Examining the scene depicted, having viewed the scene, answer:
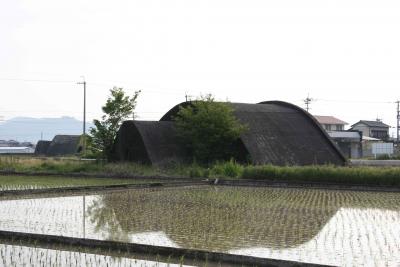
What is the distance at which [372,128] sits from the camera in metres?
69.2

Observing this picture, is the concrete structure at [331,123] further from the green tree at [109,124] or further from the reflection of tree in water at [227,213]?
the reflection of tree in water at [227,213]

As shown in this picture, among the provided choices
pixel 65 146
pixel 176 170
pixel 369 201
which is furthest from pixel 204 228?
pixel 65 146

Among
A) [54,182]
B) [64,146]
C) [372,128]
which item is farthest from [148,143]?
[372,128]

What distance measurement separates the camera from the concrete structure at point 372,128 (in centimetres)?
6875

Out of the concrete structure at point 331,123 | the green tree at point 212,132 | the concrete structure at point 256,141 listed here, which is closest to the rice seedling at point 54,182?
the concrete structure at point 256,141

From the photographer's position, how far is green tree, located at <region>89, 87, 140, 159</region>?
2753 centimetres

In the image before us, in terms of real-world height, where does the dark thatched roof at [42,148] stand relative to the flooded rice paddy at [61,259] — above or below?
above

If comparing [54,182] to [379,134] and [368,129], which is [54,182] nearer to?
[368,129]

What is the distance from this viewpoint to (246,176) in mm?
21078

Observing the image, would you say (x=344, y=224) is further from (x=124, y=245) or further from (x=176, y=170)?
(x=176, y=170)

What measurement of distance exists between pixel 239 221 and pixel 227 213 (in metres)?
1.20

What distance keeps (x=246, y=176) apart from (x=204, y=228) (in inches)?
437

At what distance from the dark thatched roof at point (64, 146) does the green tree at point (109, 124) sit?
26.6 meters

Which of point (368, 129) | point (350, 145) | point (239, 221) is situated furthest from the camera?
point (368, 129)
